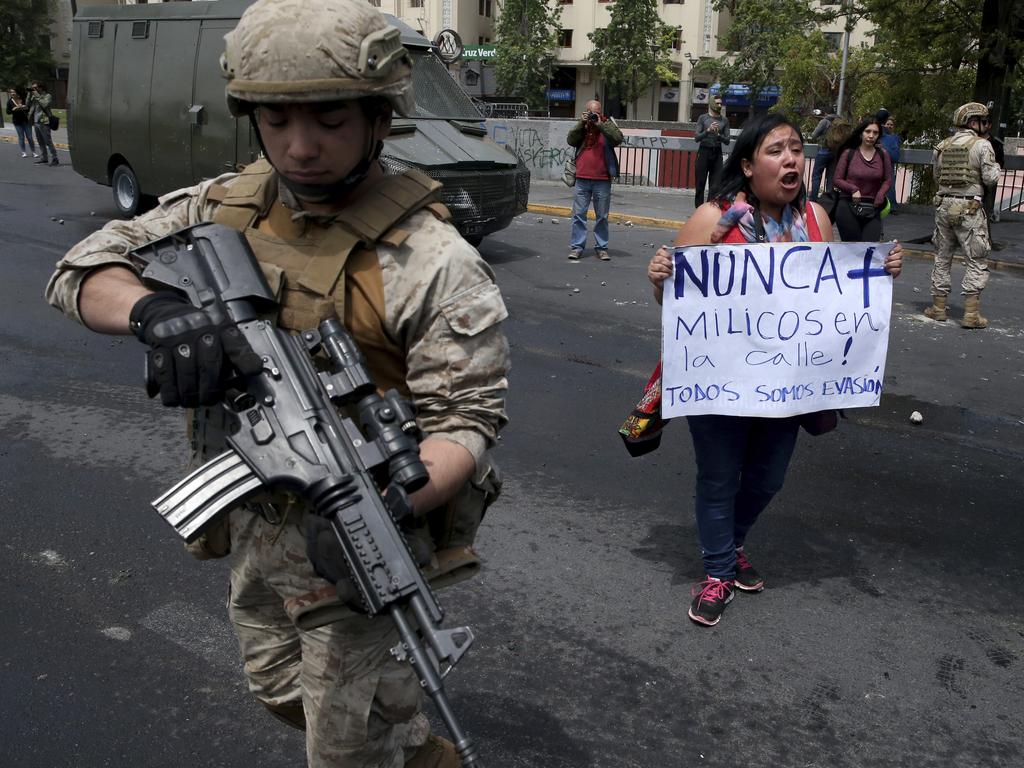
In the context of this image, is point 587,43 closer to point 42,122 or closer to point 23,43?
point 23,43

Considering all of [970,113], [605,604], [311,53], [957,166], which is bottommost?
[605,604]

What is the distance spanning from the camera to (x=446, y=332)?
175 cm

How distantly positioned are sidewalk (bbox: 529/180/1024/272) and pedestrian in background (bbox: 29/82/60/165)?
33.3ft

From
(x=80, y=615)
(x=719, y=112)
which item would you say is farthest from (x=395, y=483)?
(x=719, y=112)

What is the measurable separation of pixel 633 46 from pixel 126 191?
37.3 meters

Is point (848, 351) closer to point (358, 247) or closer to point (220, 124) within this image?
point (358, 247)

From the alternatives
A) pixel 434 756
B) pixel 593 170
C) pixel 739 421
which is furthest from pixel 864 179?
pixel 434 756

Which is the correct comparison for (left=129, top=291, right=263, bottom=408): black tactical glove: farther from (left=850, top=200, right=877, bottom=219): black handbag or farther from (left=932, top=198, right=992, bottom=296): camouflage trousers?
(left=850, top=200, right=877, bottom=219): black handbag

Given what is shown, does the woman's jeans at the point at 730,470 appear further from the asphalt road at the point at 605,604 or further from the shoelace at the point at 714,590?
the asphalt road at the point at 605,604

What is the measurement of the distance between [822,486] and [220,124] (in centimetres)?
789

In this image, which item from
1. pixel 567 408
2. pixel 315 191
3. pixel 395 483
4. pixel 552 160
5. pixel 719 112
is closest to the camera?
pixel 395 483

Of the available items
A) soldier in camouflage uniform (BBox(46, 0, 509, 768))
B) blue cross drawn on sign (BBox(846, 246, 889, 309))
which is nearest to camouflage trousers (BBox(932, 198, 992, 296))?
blue cross drawn on sign (BBox(846, 246, 889, 309))

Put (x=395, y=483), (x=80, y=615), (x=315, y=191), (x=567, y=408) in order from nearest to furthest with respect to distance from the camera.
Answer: (x=395, y=483)
(x=315, y=191)
(x=80, y=615)
(x=567, y=408)

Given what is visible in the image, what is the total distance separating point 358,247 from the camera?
70.2 inches
